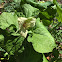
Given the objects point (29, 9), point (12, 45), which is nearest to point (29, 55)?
point (12, 45)

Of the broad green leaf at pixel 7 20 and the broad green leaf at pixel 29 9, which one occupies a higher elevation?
the broad green leaf at pixel 29 9

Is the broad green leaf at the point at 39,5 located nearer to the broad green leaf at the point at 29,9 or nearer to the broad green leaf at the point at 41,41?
the broad green leaf at the point at 29,9

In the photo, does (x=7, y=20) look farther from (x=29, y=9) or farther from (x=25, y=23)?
(x=29, y=9)

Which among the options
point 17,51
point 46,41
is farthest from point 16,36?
point 46,41

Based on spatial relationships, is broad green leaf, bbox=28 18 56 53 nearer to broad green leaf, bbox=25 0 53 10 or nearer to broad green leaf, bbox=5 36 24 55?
broad green leaf, bbox=5 36 24 55

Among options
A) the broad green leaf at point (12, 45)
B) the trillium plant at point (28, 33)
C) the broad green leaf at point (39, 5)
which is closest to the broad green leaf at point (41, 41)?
the trillium plant at point (28, 33)

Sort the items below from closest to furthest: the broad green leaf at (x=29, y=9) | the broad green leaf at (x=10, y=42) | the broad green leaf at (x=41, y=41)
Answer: the broad green leaf at (x=41, y=41), the broad green leaf at (x=10, y=42), the broad green leaf at (x=29, y=9)

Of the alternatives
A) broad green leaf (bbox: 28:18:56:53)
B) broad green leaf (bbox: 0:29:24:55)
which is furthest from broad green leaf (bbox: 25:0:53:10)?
broad green leaf (bbox: 0:29:24:55)

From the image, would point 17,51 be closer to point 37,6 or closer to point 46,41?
point 46,41
